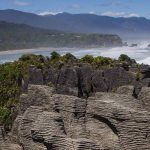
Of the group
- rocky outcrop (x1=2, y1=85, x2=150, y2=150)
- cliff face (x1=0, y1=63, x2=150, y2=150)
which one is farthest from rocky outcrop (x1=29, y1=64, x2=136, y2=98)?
rocky outcrop (x1=2, y1=85, x2=150, y2=150)

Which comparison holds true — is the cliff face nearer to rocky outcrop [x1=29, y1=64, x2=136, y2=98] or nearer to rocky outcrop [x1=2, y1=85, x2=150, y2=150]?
rocky outcrop [x1=2, y1=85, x2=150, y2=150]

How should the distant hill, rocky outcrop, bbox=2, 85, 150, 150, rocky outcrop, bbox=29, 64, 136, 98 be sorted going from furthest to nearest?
1. the distant hill
2. rocky outcrop, bbox=29, 64, 136, 98
3. rocky outcrop, bbox=2, 85, 150, 150

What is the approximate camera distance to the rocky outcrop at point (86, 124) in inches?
250

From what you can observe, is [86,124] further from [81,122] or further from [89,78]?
[89,78]

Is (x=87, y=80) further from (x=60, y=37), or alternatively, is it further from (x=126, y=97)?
(x=60, y=37)

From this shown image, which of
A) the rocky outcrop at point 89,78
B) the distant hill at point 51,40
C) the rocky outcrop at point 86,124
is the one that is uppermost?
the rocky outcrop at point 86,124


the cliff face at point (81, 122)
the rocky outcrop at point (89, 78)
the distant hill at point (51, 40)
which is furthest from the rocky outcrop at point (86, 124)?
the distant hill at point (51, 40)

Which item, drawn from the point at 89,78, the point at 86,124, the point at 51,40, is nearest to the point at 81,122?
the point at 86,124

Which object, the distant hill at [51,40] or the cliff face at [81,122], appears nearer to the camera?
the cliff face at [81,122]

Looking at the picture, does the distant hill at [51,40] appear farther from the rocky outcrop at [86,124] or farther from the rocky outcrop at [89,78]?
the rocky outcrop at [86,124]

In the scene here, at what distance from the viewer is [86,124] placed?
23.0ft

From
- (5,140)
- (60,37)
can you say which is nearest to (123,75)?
(5,140)

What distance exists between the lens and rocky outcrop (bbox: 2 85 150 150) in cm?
635

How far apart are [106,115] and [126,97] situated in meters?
0.45
